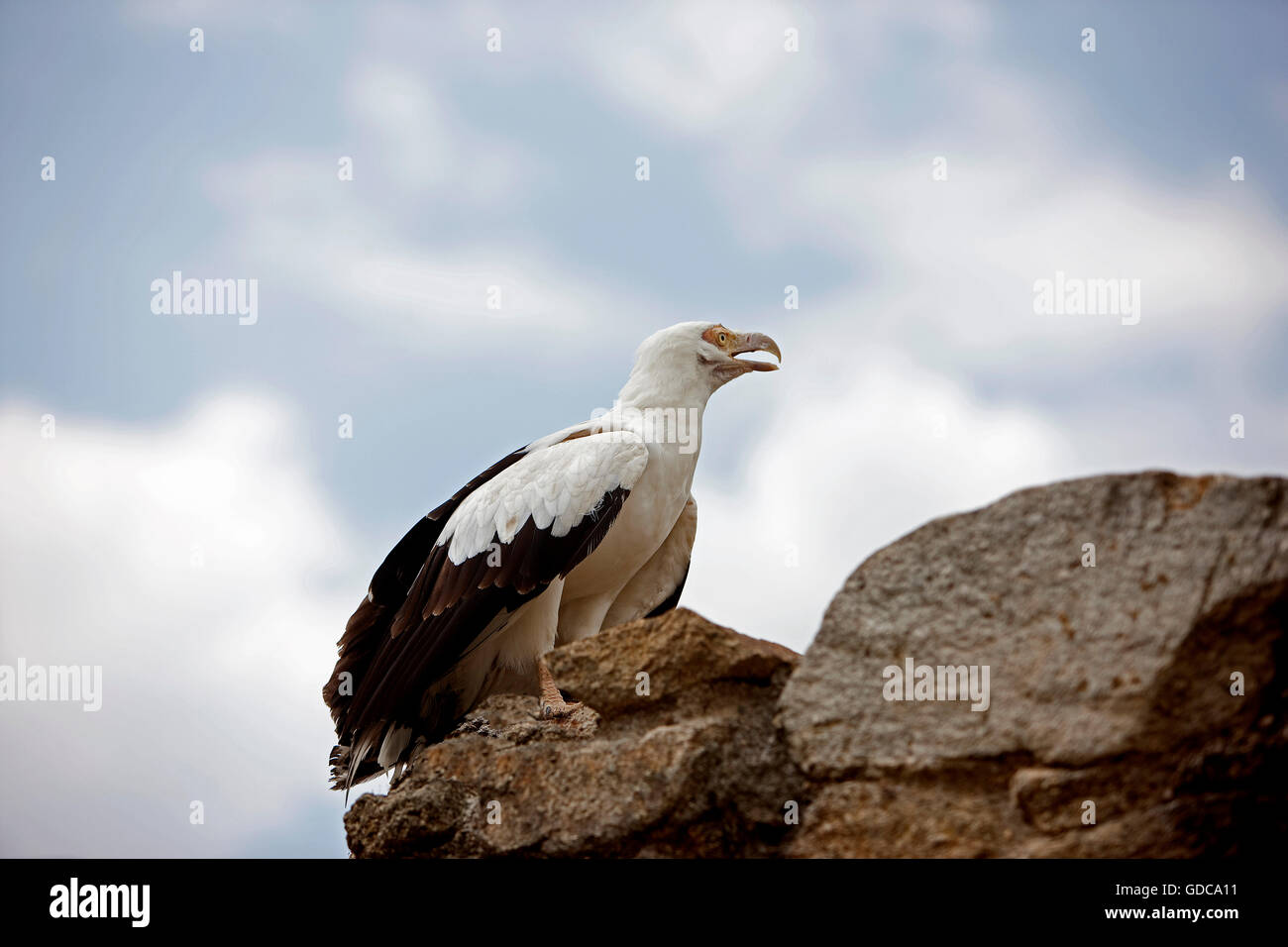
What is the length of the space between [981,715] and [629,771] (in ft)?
4.91

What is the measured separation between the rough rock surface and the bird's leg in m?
0.98

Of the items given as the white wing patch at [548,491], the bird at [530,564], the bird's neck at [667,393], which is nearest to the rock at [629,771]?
the bird at [530,564]

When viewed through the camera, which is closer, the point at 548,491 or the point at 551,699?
the point at 551,699

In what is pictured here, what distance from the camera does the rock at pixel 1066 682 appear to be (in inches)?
152

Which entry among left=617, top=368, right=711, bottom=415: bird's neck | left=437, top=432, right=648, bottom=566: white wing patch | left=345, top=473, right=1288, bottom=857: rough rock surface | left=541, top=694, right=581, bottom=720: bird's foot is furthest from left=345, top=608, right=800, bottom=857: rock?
left=617, top=368, right=711, bottom=415: bird's neck

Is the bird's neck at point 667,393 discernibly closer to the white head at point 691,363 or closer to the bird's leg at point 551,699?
the white head at point 691,363

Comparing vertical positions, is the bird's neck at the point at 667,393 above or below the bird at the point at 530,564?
above

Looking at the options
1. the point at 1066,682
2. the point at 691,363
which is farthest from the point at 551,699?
the point at 1066,682

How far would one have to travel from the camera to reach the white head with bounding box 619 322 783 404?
7.87 meters

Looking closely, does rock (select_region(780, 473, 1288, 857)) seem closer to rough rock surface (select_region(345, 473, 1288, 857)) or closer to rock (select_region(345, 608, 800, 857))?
rough rock surface (select_region(345, 473, 1288, 857))

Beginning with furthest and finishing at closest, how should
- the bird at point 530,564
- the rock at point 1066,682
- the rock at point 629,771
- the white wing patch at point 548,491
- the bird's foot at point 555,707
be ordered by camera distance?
the white wing patch at point 548,491 → the bird at point 530,564 → the bird's foot at point 555,707 → the rock at point 629,771 → the rock at point 1066,682

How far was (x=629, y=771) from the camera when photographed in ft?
16.1

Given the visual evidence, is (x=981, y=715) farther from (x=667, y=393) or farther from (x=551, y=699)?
(x=667, y=393)
